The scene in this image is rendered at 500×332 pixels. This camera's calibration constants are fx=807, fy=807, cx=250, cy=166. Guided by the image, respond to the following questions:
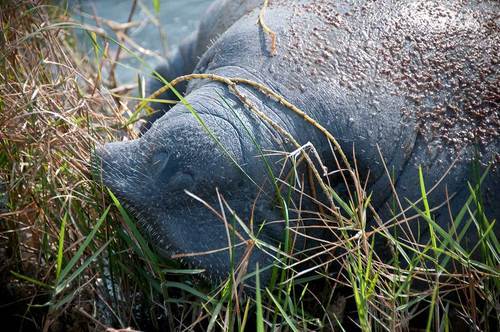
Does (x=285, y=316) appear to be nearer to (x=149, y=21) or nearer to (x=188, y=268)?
(x=188, y=268)

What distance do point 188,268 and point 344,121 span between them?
844 mm

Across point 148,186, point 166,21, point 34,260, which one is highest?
point 148,186

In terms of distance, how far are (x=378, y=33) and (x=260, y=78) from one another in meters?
0.51

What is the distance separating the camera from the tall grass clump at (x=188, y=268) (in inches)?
111

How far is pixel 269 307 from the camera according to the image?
2.95 metres

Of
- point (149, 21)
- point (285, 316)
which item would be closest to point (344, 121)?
point (285, 316)

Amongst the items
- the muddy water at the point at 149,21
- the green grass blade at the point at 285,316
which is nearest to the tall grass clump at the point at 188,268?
the green grass blade at the point at 285,316

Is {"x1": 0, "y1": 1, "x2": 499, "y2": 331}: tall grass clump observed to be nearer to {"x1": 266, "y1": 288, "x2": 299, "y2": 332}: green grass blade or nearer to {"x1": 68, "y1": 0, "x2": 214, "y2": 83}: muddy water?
{"x1": 266, "y1": 288, "x2": 299, "y2": 332}: green grass blade

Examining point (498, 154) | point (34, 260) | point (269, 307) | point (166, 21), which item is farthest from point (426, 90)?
point (166, 21)

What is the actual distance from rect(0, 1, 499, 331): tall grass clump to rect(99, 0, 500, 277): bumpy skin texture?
0.05 metres

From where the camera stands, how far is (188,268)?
3.20m

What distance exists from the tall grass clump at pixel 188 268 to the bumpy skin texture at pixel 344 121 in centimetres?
5

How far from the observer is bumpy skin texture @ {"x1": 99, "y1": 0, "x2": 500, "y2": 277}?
294 cm

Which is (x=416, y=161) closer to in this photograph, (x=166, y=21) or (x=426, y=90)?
(x=426, y=90)
